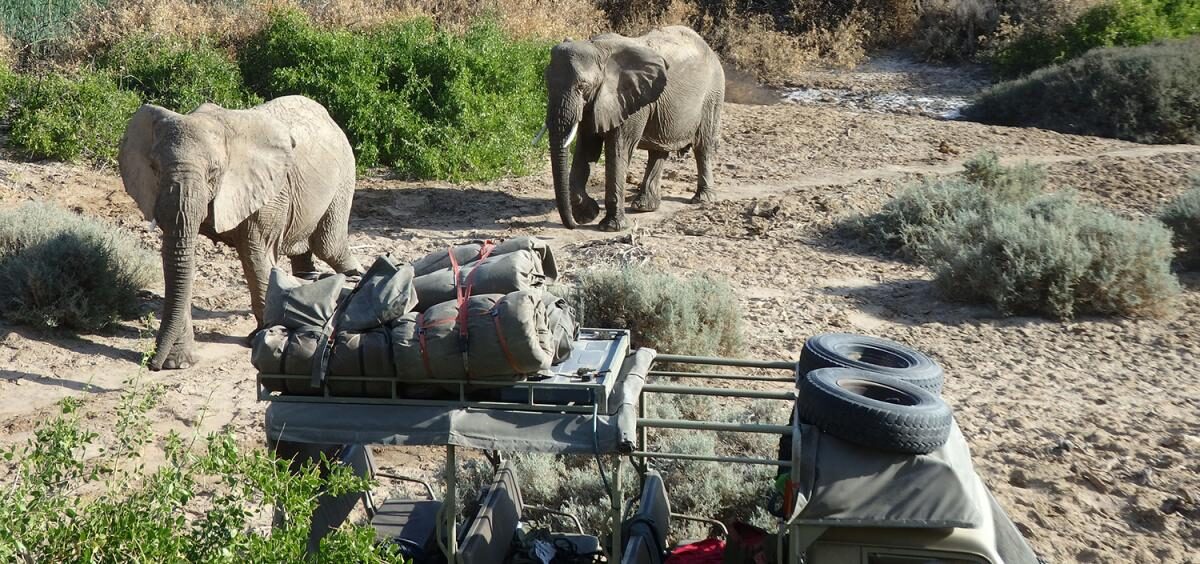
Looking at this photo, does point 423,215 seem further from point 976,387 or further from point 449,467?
point 449,467

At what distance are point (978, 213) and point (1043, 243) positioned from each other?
6.77 ft

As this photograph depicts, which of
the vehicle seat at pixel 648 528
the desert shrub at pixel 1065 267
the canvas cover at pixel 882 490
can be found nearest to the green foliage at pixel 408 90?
the desert shrub at pixel 1065 267

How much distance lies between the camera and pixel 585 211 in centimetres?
1393

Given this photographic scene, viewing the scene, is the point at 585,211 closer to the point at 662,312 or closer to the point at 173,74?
the point at 662,312

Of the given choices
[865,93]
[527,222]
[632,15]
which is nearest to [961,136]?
[865,93]

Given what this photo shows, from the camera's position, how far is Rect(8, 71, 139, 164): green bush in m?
13.1

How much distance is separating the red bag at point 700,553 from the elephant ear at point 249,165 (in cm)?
506

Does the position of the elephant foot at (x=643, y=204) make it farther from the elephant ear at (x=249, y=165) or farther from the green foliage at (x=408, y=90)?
the elephant ear at (x=249, y=165)

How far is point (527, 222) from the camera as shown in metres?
14.0

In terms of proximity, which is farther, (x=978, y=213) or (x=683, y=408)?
(x=978, y=213)

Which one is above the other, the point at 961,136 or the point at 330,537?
the point at 330,537

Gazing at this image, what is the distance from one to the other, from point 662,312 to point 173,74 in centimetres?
867

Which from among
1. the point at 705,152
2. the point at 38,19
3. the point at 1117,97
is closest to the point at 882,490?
the point at 705,152

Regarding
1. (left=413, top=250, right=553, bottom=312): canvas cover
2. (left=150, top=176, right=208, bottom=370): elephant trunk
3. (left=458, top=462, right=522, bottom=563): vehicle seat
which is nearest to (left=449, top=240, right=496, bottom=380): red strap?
(left=413, top=250, right=553, bottom=312): canvas cover
